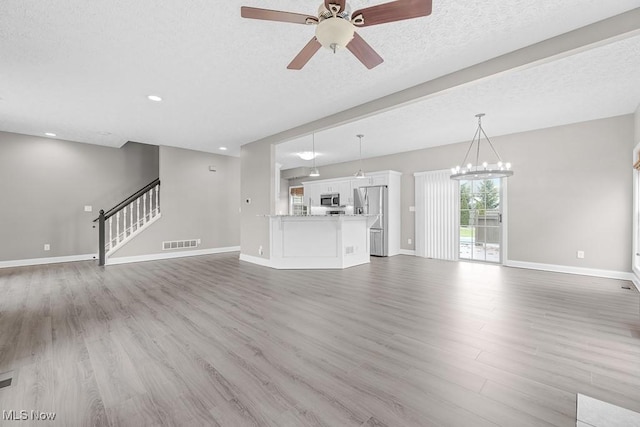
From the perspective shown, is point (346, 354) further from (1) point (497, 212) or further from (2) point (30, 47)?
(1) point (497, 212)

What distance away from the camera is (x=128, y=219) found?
705cm

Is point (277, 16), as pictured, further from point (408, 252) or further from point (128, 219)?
point (128, 219)

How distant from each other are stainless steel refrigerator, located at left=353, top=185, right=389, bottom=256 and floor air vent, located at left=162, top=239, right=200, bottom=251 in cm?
482

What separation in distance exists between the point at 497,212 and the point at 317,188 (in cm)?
542

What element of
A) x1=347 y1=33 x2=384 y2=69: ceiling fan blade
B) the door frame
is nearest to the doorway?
the door frame

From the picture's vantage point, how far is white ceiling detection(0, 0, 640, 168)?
2322 mm

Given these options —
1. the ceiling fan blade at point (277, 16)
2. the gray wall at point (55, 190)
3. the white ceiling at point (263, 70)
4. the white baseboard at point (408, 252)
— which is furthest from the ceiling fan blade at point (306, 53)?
the gray wall at point (55, 190)

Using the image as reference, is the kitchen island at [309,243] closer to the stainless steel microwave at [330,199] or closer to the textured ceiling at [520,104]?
the textured ceiling at [520,104]

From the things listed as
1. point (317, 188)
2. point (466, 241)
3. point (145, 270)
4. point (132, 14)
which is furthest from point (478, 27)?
point (317, 188)

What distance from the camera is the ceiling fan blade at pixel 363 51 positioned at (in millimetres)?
2018

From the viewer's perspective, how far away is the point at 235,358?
2.10 metres

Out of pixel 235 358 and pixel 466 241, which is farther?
pixel 466 241

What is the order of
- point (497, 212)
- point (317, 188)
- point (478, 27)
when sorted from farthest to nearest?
point (317, 188), point (497, 212), point (478, 27)

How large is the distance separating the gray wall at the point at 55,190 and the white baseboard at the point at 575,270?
9.92 metres
